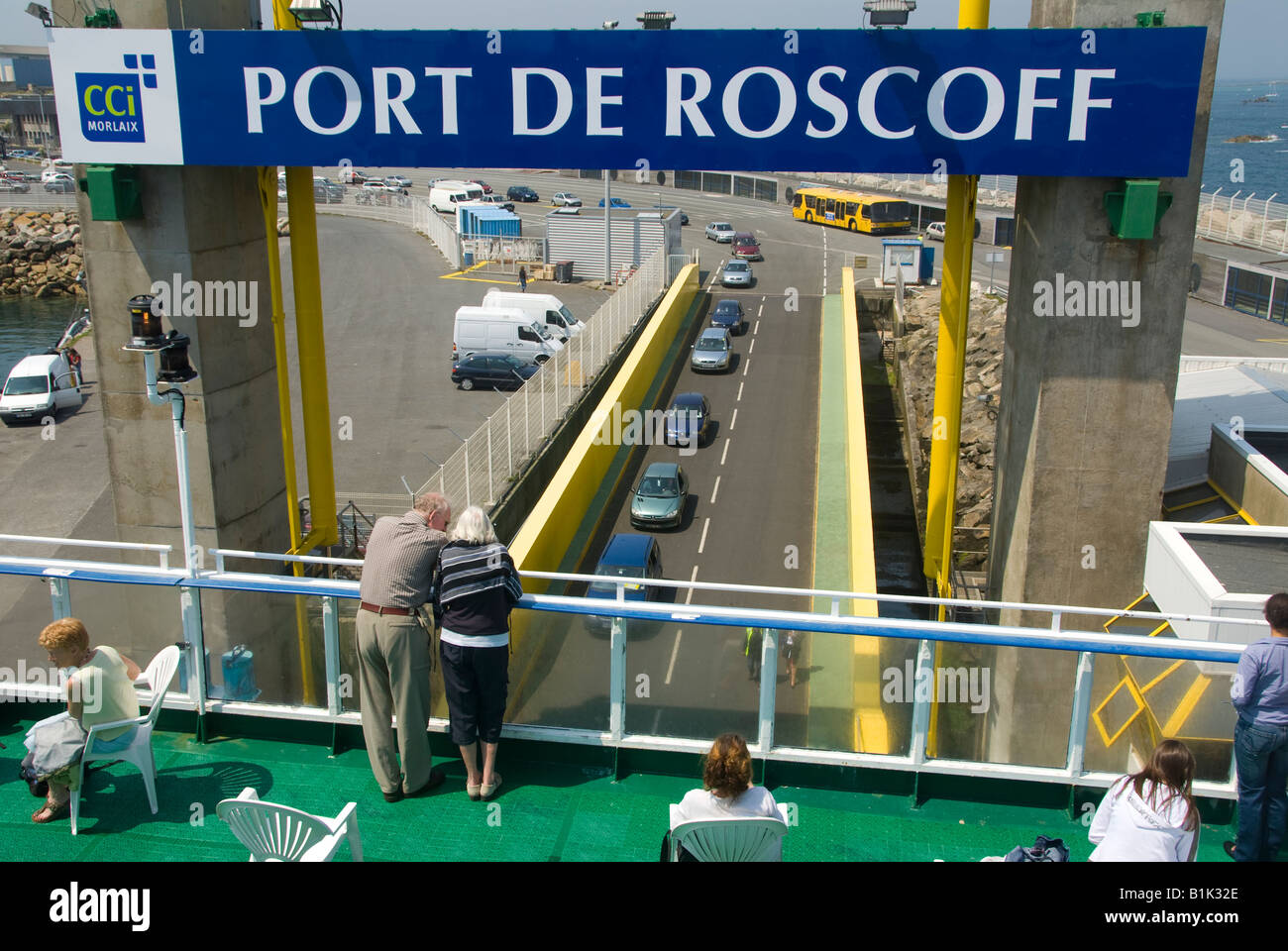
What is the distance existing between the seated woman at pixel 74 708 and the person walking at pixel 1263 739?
549cm

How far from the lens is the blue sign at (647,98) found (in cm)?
827

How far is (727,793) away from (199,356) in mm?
8104

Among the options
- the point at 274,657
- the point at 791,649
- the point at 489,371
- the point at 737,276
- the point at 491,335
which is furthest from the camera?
the point at 737,276

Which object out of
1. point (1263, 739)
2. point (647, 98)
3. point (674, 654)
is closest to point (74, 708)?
point (674, 654)

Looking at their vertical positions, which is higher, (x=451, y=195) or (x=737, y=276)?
(x=451, y=195)

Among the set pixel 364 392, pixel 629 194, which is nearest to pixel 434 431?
pixel 364 392

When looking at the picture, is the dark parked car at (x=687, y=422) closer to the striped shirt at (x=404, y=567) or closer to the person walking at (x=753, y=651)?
the person walking at (x=753, y=651)

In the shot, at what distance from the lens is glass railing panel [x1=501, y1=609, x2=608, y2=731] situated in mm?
6156

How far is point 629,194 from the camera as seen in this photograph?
95.1 meters

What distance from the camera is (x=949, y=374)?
10.1 meters

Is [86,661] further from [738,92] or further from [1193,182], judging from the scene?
[1193,182]

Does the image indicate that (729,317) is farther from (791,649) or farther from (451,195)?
(451,195)
